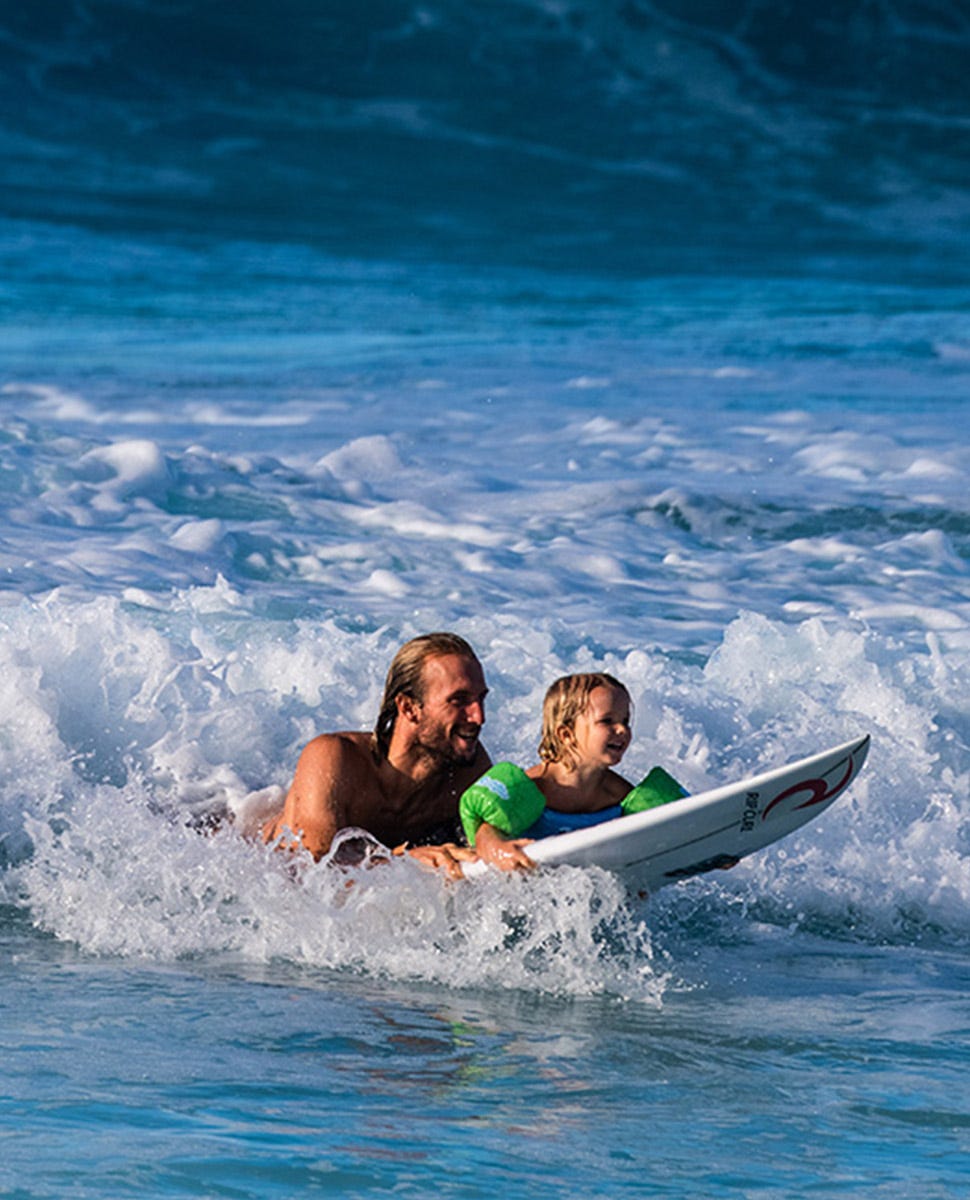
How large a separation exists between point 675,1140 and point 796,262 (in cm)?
→ 3229

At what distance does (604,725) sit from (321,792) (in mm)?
926

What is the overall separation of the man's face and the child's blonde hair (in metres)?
0.21

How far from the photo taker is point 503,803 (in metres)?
5.33

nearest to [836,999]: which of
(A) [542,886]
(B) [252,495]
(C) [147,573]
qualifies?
(A) [542,886]

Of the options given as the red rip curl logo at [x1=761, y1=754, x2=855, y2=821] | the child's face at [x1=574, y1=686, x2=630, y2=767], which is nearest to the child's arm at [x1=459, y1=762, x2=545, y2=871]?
the child's face at [x1=574, y1=686, x2=630, y2=767]

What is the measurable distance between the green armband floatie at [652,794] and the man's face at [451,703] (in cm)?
53

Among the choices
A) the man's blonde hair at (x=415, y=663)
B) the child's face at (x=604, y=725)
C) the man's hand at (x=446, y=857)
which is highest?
the man's blonde hair at (x=415, y=663)

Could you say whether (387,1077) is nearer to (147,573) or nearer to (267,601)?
(267,601)

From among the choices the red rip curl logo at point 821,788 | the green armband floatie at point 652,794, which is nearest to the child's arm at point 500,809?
the green armband floatie at point 652,794

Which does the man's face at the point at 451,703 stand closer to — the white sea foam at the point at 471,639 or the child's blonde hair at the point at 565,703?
the child's blonde hair at the point at 565,703

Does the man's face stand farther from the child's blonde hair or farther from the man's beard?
the child's blonde hair

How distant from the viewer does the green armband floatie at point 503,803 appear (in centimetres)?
533

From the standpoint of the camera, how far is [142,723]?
7.77m

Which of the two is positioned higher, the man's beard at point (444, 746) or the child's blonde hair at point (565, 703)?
the child's blonde hair at point (565, 703)
